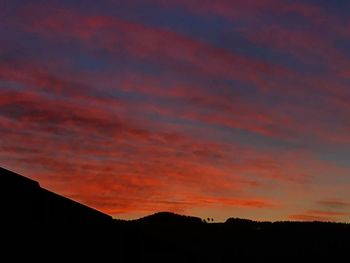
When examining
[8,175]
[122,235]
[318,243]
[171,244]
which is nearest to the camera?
[8,175]

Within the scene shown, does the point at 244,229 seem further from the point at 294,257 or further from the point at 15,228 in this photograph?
the point at 15,228

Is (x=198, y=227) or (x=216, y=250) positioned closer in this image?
(x=216, y=250)

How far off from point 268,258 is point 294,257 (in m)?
1.27

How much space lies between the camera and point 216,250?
85.2 feet

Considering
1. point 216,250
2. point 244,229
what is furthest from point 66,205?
point 244,229

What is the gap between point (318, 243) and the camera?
29.5 m

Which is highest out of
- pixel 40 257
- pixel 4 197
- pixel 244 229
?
pixel 244 229

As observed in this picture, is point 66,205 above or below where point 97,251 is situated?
above

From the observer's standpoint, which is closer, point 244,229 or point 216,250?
point 216,250

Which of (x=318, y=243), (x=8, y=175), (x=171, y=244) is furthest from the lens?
(x=318, y=243)

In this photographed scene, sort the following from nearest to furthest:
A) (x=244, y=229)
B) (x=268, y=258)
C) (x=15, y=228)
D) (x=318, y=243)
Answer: (x=15, y=228), (x=268, y=258), (x=318, y=243), (x=244, y=229)

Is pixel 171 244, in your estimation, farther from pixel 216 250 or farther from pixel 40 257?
pixel 216 250

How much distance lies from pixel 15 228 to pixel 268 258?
20.6 metres

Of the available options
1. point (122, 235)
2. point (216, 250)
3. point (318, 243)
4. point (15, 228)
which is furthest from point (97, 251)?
point (318, 243)
